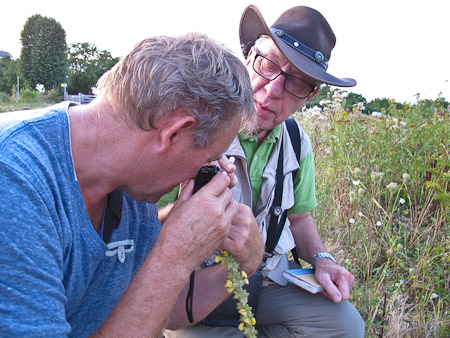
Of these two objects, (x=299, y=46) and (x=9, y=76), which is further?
(x=9, y=76)

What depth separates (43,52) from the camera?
46.2 metres

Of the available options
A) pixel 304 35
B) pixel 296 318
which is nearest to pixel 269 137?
pixel 304 35

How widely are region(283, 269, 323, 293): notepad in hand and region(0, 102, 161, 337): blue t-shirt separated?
1.13 m

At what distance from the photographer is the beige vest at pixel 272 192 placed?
2238 millimetres

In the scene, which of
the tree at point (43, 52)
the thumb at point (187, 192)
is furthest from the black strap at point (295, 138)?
the tree at point (43, 52)

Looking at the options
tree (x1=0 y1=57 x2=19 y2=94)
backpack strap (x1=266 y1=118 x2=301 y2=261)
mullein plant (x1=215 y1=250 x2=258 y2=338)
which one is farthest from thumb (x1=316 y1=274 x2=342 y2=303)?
tree (x1=0 y1=57 x2=19 y2=94)

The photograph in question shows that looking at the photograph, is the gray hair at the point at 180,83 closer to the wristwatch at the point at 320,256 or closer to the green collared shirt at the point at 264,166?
the green collared shirt at the point at 264,166

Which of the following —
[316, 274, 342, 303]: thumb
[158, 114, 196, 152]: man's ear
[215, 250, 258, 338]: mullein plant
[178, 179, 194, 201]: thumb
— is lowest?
[316, 274, 342, 303]: thumb

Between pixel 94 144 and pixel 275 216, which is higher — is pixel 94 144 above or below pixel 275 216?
above

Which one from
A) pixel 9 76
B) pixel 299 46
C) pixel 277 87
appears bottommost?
pixel 9 76

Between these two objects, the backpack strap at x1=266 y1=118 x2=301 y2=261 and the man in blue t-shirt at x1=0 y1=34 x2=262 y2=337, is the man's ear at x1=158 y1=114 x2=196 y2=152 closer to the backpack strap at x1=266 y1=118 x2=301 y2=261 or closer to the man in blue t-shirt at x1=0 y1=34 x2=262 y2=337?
the man in blue t-shirt at x1=0 y1=34 x2=262 y2=337

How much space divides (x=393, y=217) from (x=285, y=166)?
70.0 inches

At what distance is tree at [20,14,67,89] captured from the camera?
1778 inches

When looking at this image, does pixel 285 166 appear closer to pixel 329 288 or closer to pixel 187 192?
pixel 329 288
